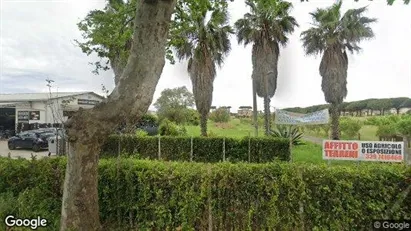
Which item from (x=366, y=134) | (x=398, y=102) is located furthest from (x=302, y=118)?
(x=398, y=102)

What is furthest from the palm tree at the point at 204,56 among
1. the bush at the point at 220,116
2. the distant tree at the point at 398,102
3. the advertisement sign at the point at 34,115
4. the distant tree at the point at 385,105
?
the distant tree at the point at 385,105

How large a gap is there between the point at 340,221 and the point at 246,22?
1982cm

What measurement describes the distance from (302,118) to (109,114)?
47.8 ft

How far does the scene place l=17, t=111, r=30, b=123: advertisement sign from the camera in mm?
→ 32438

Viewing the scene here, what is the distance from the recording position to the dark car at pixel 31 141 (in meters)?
23.0

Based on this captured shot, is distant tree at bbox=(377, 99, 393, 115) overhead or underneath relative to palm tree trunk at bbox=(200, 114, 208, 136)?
overhead

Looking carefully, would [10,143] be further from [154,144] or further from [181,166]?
[181,166]

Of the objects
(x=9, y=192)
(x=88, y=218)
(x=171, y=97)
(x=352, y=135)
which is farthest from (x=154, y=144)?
(x=171, y=97)

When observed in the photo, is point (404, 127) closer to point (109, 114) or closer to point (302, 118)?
point (302, 118)

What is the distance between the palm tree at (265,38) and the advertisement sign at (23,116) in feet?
79.2

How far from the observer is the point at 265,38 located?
22.1 meters

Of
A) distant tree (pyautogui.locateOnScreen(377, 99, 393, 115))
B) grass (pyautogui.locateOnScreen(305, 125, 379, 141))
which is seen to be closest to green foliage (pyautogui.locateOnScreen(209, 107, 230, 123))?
grass (pyautogui.locateOnScreen(305, 125, 379, 141))

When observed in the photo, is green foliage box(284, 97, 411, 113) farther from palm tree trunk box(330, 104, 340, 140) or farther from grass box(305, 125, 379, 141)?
palm tree trunk box(330, 104, 340, 140)

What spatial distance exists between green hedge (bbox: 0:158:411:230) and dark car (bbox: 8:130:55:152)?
19.7 meters
